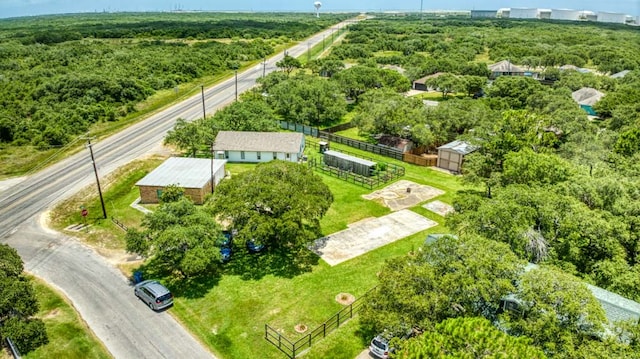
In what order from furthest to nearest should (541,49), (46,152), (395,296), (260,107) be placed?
(541,49) < (260,107) < (46,152) < (395,296)

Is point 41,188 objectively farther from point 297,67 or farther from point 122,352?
point 297,67

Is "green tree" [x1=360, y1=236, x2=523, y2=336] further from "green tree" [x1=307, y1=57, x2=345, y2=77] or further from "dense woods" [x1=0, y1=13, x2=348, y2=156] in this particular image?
"green tree" [x1=307, y1=57, x2=345, y2=77]

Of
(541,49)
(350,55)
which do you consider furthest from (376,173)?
(541,49)

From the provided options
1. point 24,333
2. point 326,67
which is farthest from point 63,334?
point 326,67

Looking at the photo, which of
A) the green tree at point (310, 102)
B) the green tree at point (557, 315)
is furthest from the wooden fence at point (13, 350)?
the green tree at point (310, 102)

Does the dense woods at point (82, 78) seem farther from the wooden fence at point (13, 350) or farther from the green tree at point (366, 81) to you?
the wooden fence at point (13, 350)
